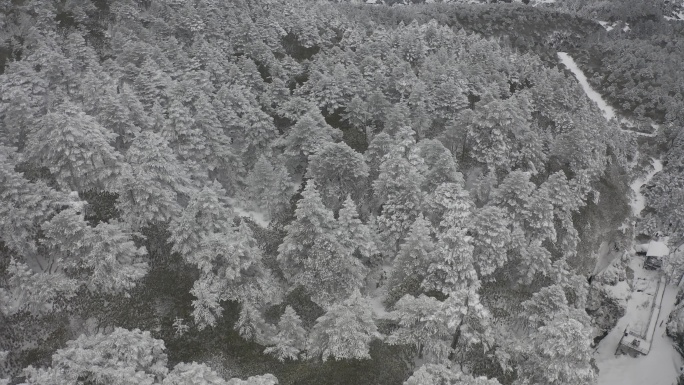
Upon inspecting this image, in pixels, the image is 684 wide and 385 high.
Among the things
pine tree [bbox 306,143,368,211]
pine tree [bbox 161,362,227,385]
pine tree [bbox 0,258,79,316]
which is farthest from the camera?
pine tree [bbox 306,143,368,211]

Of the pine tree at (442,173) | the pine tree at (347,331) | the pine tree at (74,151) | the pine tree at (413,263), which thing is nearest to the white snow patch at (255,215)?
the pine tree at (74,151)

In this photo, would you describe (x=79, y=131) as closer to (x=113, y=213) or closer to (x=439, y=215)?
(x=113, y=213)

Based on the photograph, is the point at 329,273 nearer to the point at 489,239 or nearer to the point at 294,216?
the point at 294,216

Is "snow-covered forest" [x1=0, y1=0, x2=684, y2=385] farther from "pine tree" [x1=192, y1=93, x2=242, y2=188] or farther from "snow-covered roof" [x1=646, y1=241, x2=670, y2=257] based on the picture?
"snow-covered roof" [x1=646, y1=241, x2=670, y2=257]

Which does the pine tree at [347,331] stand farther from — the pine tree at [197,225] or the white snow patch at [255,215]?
the white snow patch at [255,215]

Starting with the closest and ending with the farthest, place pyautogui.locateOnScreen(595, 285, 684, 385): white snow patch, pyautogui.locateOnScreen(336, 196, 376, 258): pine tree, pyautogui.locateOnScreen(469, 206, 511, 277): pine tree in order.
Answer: pyautogui.locateOnScreen(336, 196, 376, 258): pine tree → pyautogui.locateOnScreen(469, 206, 511, 277): pine tree → pyautogui.locateOnScreen(595, 285, 684, 385): white snow patch

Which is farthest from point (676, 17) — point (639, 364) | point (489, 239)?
point (489, 239)

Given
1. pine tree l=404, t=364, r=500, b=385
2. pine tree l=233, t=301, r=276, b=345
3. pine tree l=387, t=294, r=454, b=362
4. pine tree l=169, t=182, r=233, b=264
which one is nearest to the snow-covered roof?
pine tree l=387, t=294, r=454, b=362
